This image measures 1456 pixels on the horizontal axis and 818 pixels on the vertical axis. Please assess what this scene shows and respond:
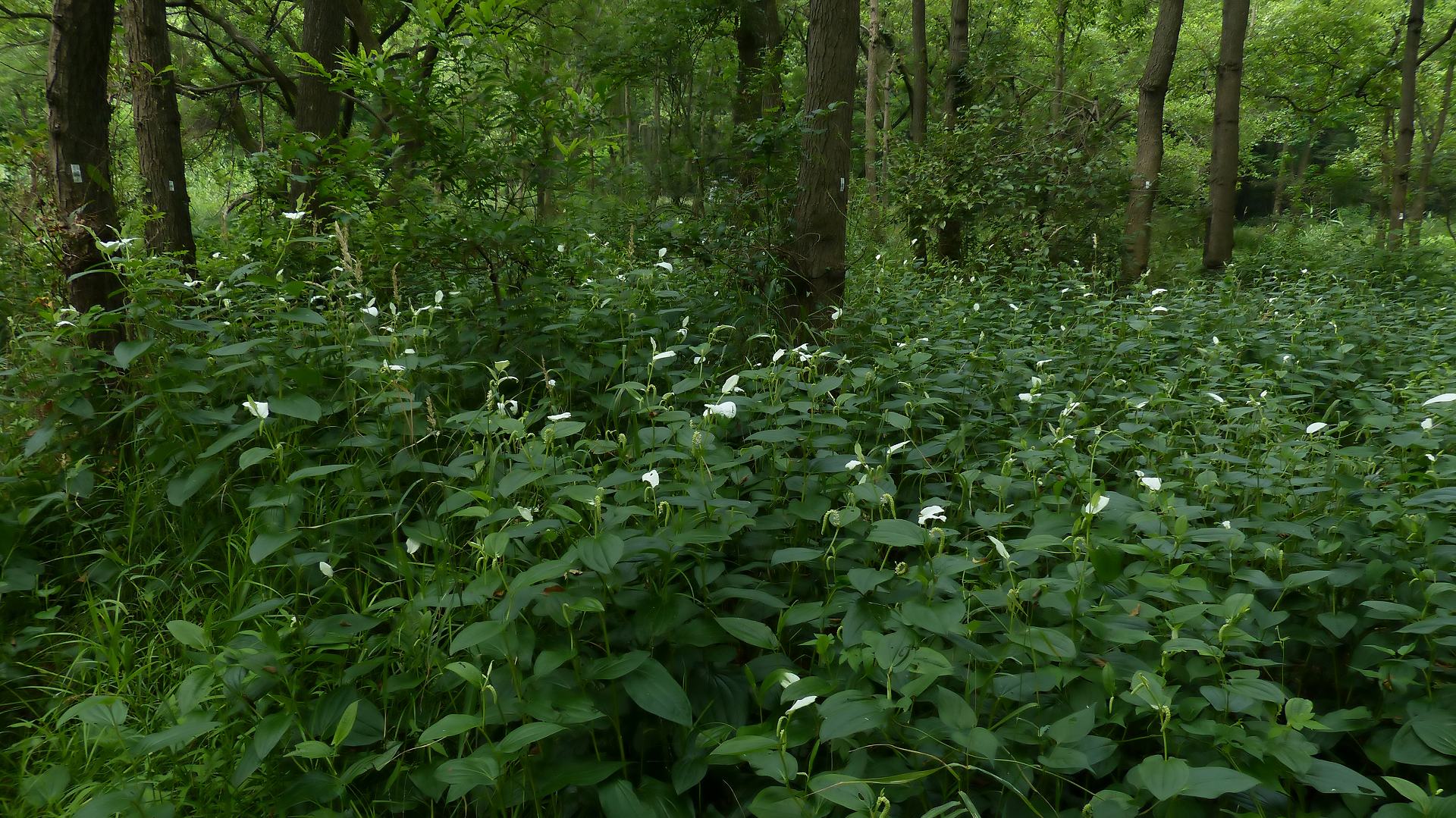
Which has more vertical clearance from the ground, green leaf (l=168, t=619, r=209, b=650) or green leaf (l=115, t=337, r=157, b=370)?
green leaf (l=115, t=337, r=157, b=370)

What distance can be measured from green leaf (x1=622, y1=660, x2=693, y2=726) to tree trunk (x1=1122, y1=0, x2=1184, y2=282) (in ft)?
26.5

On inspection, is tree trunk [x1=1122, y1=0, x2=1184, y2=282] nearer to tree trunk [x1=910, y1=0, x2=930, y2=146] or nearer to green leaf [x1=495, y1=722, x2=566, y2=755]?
tree trunk [x1=910, y1=0, x2=930, y2=146]

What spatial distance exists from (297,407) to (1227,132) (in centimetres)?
977

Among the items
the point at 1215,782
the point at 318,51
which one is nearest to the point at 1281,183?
the point at 318,51

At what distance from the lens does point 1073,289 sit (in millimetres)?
6211

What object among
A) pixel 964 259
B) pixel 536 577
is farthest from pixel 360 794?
pixel 964 259

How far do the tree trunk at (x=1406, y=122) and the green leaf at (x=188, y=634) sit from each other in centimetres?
1190

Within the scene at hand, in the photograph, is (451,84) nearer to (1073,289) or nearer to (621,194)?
(621,194)

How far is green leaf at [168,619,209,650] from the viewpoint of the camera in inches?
63.6

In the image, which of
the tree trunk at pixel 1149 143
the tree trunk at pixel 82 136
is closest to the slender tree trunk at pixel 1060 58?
the tree trunk at pixel 1149 143

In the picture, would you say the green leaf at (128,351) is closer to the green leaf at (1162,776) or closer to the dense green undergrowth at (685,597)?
the dense green undergrowth at (685,597)

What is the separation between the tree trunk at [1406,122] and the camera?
383 inches

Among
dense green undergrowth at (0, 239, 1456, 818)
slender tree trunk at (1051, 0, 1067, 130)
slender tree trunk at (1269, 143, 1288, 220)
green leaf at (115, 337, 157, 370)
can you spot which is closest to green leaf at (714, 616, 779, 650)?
dense green undergrowth at (0, 239, 1456, 818)

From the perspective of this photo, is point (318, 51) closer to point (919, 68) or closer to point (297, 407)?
point (297, 407)
